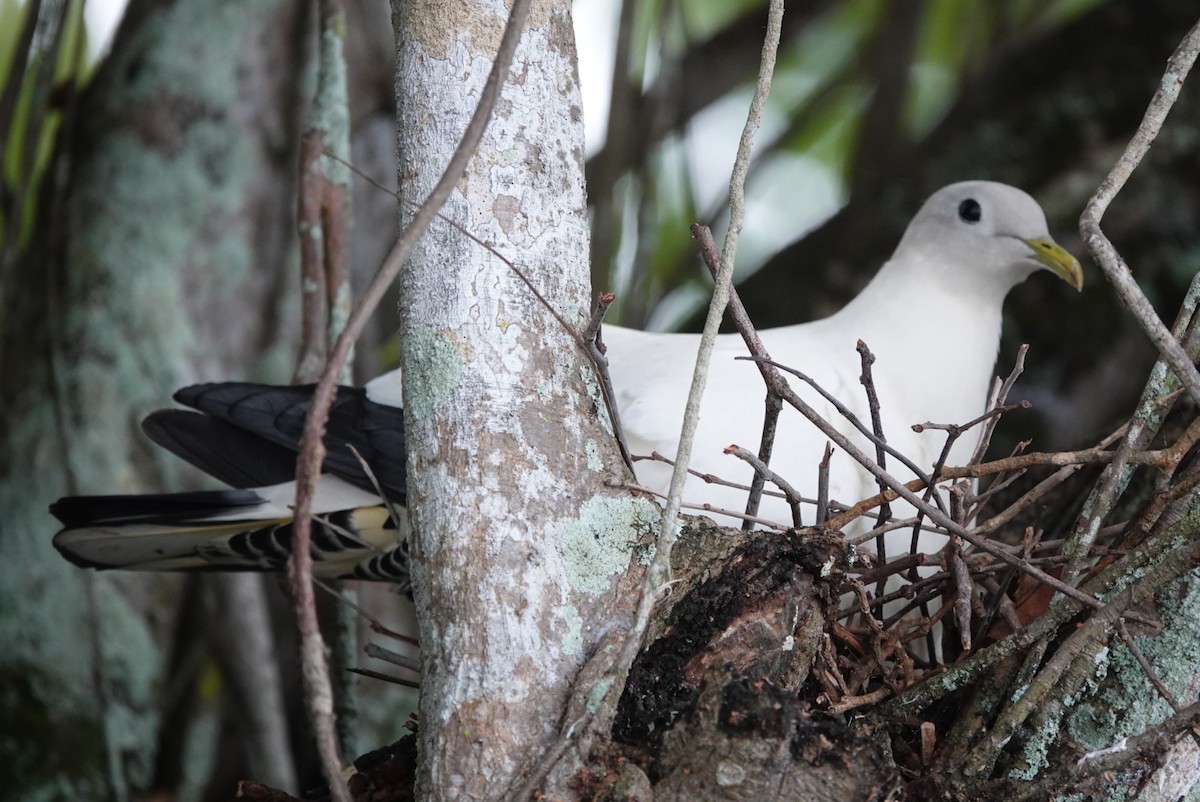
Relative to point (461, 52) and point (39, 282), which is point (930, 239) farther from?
point (39, 282)

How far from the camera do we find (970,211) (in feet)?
8.23

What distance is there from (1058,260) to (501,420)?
1.38 m

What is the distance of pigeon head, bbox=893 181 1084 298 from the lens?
2436 mm

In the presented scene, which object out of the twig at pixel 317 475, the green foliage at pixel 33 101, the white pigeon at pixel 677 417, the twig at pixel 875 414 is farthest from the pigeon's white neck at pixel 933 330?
the green foliage at pixel 33 101

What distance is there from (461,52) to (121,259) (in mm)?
1575

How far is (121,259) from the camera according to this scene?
2.78m

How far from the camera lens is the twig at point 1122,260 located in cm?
125

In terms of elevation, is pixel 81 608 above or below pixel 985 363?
below

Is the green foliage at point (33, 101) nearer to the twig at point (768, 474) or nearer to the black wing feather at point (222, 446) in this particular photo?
the black wing feather at point (222, 446)

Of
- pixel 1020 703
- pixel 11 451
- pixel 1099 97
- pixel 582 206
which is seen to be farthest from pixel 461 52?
pixel 1099 97

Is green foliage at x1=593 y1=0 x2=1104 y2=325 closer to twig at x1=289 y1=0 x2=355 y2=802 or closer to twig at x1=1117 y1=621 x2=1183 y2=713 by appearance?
twig at x1=289 y1=0 x2=355 y2=802

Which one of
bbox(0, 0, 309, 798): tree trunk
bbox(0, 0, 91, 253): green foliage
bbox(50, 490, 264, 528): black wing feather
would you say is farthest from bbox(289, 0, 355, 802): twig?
bbox(0, 0, 91, 253): green foliage

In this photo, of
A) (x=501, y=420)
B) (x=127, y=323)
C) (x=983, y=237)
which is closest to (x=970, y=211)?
(x=983, y=237)

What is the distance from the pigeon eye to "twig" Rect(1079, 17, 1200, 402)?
1050 mm
